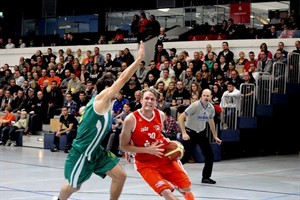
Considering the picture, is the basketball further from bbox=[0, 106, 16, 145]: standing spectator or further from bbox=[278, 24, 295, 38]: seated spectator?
bbox=[0, 106, 16, 145]: standing spectator

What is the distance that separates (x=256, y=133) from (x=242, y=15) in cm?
704

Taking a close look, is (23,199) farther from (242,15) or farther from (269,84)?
(242,15)

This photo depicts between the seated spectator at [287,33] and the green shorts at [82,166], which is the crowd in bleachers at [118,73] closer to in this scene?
the seated spectator at [287,33]

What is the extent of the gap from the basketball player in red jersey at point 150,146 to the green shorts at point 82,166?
1.58ft

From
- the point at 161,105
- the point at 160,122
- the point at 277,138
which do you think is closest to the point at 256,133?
the point at 277,138

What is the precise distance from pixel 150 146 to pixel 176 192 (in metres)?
4.34

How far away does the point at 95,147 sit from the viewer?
25.7 feet

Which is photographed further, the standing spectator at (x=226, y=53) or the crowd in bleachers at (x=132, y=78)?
the standing spectator at (x=226, y=53)

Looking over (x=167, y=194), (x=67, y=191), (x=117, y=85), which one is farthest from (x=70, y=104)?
(x=167, y=194)

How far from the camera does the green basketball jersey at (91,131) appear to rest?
7.70 meters

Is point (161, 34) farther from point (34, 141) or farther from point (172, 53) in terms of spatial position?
point (34, 141)

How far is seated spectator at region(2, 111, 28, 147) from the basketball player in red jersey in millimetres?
15653

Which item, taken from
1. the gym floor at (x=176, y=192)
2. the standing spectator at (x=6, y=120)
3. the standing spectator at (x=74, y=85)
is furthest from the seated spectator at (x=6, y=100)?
the gym floor at (x=176, y=192)

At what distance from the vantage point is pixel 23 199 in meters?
10.3
